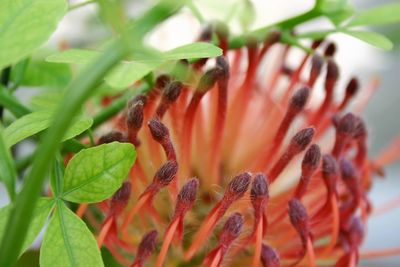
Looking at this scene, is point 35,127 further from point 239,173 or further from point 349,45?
point 349,45

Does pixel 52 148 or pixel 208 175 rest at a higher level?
pixel 52 148

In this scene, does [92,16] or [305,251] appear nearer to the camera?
[305,251]

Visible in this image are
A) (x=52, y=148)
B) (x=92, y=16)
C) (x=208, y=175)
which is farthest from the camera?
(x=92, y=16)

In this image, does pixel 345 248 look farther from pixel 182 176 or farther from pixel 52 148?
pixel 52 148

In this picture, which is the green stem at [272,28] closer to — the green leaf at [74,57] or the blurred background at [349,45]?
the blurred background at [349,45]

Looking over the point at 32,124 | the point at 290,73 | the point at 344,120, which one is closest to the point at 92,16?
the point at 290,73

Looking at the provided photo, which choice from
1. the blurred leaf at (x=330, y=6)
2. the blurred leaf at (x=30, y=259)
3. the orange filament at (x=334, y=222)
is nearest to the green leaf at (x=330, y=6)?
the blurred leaf at (x=330, y=6)
